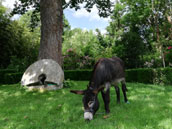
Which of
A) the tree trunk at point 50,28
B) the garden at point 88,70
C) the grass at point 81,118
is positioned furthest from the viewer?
the tree trunk at point 50,28

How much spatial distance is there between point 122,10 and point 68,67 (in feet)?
53.1

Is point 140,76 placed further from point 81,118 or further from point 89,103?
point 89,103

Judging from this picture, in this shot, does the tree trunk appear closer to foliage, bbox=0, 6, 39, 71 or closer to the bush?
the bush

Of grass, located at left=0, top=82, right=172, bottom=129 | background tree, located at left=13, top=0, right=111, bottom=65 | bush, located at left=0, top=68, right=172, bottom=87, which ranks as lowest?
grass, located at left=0, top=82, right=172, bottom=129

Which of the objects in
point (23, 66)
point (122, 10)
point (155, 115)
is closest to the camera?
point (155, 115)

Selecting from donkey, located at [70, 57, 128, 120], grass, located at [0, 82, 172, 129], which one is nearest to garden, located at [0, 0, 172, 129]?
grass, located at [0, 82, 172, 129]

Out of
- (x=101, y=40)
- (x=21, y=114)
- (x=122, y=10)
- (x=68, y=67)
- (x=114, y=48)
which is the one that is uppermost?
(x=122, y=10)

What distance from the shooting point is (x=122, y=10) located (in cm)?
2900

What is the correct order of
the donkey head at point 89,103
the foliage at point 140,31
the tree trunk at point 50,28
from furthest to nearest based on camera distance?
the foliage at point 140,31 → the tree trunk at point 50,28 → the donkey head at point 89,103

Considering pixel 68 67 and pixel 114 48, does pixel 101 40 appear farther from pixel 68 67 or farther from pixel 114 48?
pixel 68 67

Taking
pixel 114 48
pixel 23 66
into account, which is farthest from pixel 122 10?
pixel 23 66

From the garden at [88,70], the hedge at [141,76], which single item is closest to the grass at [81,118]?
the garden at [88,70]

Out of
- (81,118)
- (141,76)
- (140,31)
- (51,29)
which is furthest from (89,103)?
(140,31)

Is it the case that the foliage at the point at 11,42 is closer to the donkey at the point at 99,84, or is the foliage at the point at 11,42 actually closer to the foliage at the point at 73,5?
the foliage at the point at 73,5
